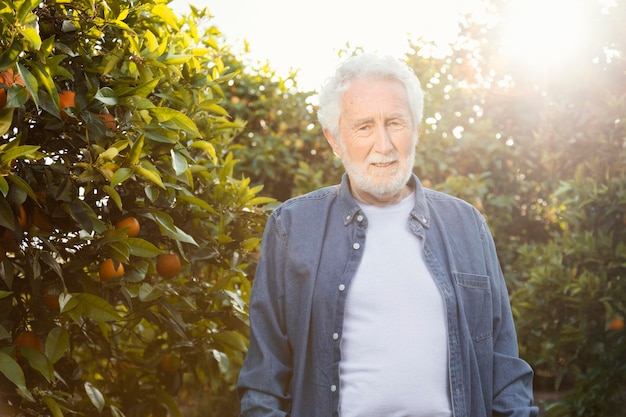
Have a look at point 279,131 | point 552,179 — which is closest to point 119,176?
point 279,131

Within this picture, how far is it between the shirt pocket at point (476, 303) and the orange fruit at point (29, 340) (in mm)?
1333

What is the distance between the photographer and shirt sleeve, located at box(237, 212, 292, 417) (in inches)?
85.4

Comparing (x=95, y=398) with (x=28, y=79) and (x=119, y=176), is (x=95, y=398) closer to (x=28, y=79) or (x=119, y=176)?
(x=119, y=176)

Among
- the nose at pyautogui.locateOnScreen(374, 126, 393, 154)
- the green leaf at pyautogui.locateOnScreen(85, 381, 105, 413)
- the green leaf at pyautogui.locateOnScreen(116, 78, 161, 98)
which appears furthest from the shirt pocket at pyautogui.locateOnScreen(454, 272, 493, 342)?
the green leaf at pyautogui.locateOnScreen(85, 381, 105, 413)

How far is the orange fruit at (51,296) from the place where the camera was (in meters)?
2.45

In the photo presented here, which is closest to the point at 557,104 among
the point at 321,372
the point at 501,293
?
the point at 501,293

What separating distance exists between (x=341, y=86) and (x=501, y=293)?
799mm

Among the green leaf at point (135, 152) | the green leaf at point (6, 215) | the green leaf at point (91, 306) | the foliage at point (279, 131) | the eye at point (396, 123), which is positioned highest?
the foliage at point (279, 131)

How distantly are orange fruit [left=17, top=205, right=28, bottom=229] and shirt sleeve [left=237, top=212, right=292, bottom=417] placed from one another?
735 mm

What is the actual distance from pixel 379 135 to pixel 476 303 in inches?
22.5

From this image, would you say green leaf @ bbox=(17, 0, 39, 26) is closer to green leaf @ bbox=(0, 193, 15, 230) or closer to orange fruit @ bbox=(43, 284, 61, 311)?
green leaf @ bbox=(0, 193, 15, 230)

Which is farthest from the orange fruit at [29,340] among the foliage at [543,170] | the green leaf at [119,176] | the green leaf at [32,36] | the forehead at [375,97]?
the foliage at [543,170]

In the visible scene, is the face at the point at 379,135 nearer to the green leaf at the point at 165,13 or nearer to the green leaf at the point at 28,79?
the green leaf at the point at 165,13

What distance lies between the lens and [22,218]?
7.75ft
